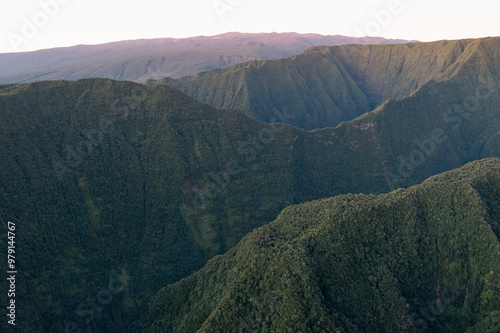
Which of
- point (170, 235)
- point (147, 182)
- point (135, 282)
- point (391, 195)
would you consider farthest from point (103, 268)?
point (391, 195)

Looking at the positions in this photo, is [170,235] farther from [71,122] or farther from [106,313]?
[71,122]

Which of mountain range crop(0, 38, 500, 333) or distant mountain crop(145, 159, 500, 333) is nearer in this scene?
distant mountain crop(145, 159, 500, 333)

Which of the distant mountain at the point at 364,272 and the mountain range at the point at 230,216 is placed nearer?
the distant mountain at the point at 364,272

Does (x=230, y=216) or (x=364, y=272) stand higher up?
A: (x=364, y=272)

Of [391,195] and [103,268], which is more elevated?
[391,195]

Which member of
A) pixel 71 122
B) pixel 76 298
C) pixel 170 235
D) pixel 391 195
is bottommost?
pixel 76 298

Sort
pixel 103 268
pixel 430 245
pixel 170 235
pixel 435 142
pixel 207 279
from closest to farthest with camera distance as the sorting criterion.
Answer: pixel 430 245
pixel 207 279
pixel 103 268
pixel 170 235
pixel 435 142

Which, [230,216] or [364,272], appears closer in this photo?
[364,272]

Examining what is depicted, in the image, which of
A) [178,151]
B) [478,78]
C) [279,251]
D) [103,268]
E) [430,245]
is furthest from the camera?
[478,78]
